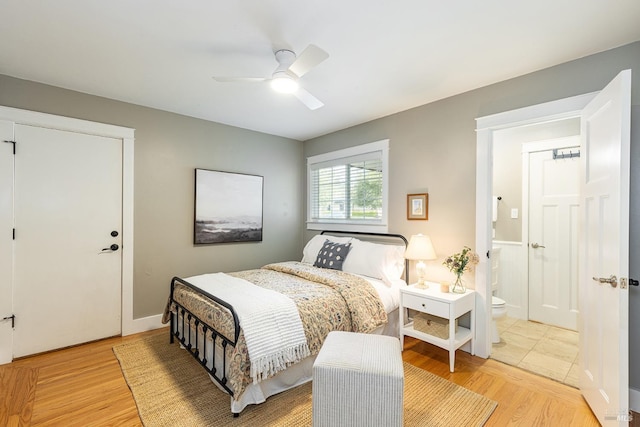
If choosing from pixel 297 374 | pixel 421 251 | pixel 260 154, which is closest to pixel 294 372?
pixel 297 374

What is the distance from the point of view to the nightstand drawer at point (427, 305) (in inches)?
102

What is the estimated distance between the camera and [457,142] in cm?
306

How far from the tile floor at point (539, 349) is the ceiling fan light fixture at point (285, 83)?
307cm

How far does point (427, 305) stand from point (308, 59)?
2263 mm

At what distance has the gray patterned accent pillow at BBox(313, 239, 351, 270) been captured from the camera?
352 centimetres

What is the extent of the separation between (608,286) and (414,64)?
6.68ft

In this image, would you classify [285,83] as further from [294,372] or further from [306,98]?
[294,372]

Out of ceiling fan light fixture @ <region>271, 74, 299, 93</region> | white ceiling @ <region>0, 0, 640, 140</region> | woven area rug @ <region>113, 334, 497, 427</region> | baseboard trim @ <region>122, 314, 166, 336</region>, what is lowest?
woven area rug @ <region>113, 334, 497, 427</region>

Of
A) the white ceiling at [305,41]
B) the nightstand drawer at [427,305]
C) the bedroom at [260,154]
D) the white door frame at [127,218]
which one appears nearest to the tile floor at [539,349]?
the bedroom at [260,154]

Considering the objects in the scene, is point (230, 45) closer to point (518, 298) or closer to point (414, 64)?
point (414, 64)

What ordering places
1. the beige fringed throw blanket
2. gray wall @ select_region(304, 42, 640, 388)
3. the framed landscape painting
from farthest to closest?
the framed landscape painting
gray wall @ select_region(304, 42, 640, 388)
the beige fringed throw blanket

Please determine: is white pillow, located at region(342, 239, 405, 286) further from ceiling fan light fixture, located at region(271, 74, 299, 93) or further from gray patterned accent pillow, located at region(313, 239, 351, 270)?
ceiling fan light fixture, located at region(271, 74, 299, 93)

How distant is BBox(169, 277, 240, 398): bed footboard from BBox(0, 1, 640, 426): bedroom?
0.85 metres

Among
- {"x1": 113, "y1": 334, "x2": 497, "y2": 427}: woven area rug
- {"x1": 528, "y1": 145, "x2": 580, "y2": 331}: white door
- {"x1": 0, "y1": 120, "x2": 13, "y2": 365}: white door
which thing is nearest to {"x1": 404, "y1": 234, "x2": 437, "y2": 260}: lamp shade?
{"x1": 113, "y1": 334, "x2": 497, "y2": 427}: woven area rug
